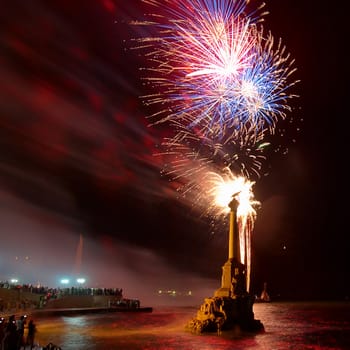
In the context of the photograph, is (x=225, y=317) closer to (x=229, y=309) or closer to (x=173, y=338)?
(x=229, y=309)

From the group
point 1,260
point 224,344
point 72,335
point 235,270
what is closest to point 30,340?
point 72,335

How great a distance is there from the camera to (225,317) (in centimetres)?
2883

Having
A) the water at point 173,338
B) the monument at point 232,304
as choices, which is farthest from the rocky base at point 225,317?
the water at point 173,338

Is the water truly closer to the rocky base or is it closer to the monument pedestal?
the rocky base

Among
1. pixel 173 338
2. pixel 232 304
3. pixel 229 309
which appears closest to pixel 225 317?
pixel 229 309

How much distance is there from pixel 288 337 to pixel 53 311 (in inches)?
817

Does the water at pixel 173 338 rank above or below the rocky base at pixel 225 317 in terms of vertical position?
below

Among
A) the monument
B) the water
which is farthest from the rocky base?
the water

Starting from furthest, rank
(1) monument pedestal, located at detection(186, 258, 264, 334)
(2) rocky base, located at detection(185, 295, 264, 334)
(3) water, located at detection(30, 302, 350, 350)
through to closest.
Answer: (1) monument pedestal, located at detection(186, 258, 264, 334)
(2) rocky base, located at detection(185, 295, 264, 334)
(3) water, located at detection(30, 302, 350, 350)

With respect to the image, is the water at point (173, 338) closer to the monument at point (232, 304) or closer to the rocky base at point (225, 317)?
the rocky base at point (225, 317)

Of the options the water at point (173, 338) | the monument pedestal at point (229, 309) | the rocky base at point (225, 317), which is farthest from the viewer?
the monument pedestal at point (229, 309)

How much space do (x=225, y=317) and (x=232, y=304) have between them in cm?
117

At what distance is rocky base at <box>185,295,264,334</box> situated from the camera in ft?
92.9

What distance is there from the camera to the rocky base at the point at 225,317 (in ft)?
92.9
